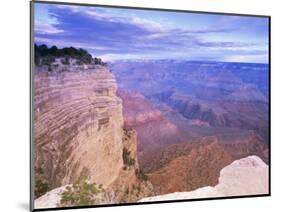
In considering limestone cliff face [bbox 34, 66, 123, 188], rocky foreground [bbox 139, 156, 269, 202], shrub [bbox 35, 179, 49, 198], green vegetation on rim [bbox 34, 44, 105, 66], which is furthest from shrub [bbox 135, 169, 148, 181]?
green vegetation on rim [bbox 34, 44, 105, 66]

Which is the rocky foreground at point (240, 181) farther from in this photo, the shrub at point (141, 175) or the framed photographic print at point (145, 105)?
the shrub at point (141, 175)

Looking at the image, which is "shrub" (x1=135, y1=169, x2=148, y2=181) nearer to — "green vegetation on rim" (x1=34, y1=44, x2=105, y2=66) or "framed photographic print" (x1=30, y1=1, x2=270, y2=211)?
"framed photographic print" (x1=30, y1=1, x2=270, y2=211)

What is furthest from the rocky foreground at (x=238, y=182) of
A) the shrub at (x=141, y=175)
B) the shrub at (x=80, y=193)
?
the shrub at (x=80, y=193)

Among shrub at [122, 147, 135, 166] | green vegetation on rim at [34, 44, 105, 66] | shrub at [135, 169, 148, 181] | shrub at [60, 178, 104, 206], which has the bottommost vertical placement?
shrub at [60, 178, 104, 206]

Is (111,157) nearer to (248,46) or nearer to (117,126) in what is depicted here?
(117,126)

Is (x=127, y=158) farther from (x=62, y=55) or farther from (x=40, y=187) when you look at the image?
(x=62, y=55)

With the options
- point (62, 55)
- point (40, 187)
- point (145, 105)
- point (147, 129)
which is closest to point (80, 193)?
point (40, 187)

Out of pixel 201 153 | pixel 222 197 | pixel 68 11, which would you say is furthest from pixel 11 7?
pixel 222 197
